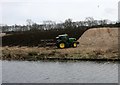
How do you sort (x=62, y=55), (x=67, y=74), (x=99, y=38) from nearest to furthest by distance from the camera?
(x=67, y=74) < (x=62, y=55) < (x=99, y=38)

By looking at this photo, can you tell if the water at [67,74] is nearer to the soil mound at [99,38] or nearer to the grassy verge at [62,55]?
the grassy verge at [62,55]

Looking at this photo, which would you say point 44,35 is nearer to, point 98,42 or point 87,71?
point 98,42

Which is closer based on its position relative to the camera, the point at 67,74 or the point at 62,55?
the point at 67,74

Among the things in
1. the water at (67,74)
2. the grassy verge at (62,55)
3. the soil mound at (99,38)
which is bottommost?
the water at (67,74)

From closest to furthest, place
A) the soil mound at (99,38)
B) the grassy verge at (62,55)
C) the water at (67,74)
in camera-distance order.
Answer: the water at (67,74), the grassy verge at (62,55), the soil mound at (99,38)

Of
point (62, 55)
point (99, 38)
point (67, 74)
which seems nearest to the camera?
point (67, 74)

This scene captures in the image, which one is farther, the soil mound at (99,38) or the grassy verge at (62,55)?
the soil mound at (99,38)

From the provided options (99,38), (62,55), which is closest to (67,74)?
(62,55)

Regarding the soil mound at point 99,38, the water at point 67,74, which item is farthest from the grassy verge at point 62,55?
the soil mound at point 99,38

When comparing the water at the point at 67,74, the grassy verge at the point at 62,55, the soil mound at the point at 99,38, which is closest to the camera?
the water at the point at 67,74

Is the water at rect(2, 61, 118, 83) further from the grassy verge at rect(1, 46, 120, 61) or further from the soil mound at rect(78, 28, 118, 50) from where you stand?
Result: the soil mound at rect(78, 28, 118, 50)

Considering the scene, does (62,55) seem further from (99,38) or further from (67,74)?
(99,38)

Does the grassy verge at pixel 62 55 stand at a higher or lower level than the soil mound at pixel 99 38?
lower

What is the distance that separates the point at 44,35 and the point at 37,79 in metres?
37.1
